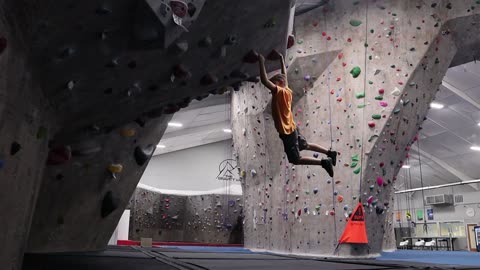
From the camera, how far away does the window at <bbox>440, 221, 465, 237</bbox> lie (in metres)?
15.1

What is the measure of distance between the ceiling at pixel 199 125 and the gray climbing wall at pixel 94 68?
8719 millimetres

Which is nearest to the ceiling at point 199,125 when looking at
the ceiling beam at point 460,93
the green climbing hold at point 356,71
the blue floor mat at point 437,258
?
the ceiling beam at point 460,93

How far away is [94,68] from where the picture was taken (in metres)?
2.04

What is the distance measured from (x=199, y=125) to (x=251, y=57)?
12.0 m

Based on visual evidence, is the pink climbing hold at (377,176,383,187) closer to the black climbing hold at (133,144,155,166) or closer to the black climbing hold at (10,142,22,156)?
the black climbing hold at (133,144,155,166)

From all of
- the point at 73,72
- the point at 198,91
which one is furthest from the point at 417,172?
the point at 73,72

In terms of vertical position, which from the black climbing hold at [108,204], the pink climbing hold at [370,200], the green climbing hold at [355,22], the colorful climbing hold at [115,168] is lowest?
the black climbing hold at [108,204]

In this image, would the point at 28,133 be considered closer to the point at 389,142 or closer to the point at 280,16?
the point at 280,16

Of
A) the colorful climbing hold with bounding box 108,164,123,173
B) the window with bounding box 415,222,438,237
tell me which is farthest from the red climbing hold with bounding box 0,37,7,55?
the window with bounding box 415,222,438,237

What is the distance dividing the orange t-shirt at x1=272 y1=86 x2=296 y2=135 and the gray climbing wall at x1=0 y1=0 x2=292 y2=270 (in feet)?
1.02

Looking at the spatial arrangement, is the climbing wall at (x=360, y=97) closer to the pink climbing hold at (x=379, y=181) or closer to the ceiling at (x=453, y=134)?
the pink climbing hold at (x=379, y=181)

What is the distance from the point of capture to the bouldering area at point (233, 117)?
1.82m

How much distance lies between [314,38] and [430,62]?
5.55 feet

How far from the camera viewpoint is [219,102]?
1234 cm
